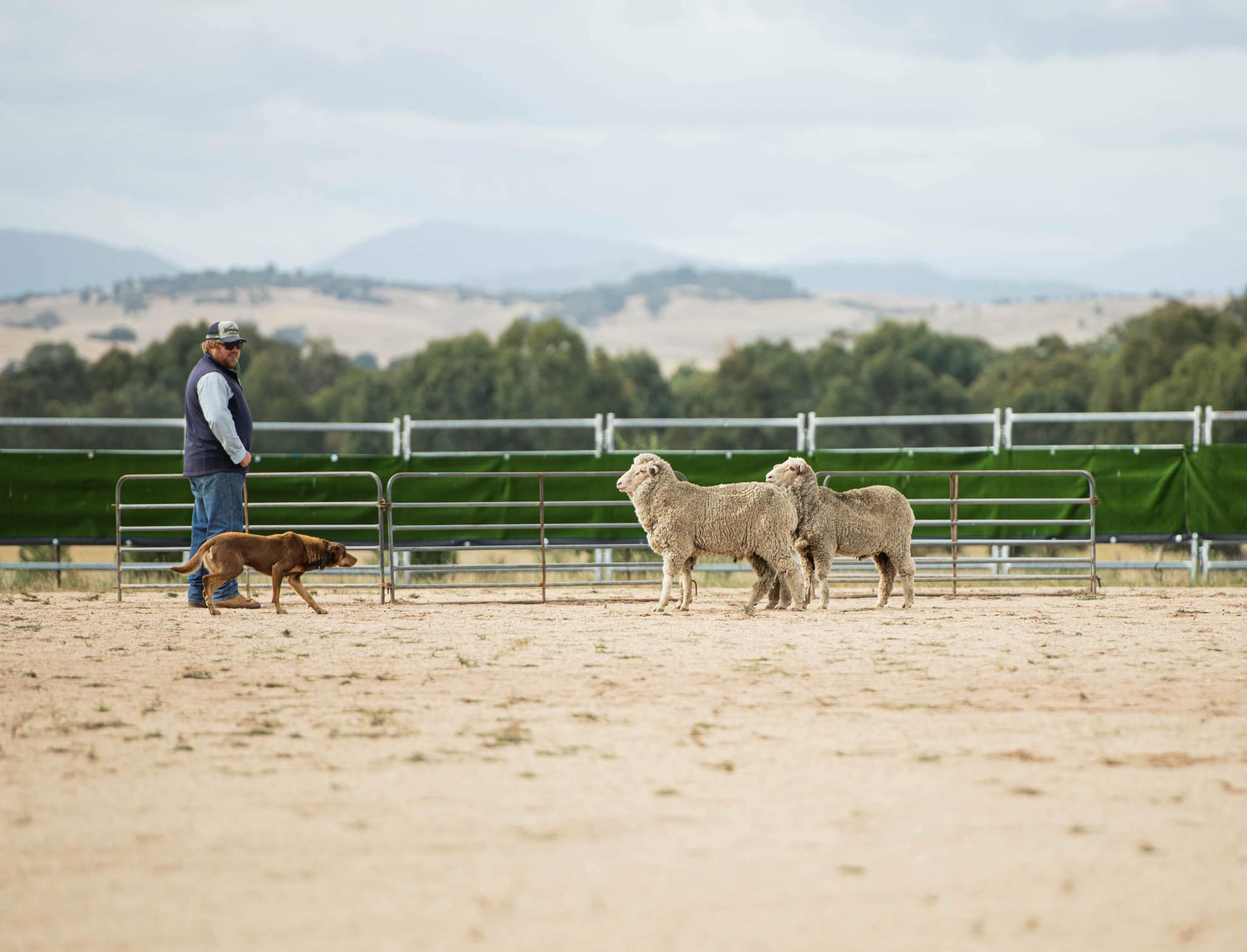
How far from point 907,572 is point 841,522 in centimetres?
89

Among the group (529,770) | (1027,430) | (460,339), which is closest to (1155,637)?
(529,770)

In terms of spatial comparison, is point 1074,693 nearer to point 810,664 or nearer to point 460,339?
point 810,664

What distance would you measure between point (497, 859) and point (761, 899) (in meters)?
0.92

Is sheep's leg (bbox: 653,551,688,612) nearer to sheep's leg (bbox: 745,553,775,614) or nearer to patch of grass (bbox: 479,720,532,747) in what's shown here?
sheep's leg (bbox: 745,553,775,614)

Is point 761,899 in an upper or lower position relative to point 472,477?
lower

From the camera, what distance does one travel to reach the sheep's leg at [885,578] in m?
12.5

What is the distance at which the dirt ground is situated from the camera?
4242 millimetres

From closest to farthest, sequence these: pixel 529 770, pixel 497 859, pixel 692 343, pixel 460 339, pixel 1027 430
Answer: pixel 497 859 < pixel 529 770 < pixel 1027 430 < pixel 460 339 < pixel 692 343

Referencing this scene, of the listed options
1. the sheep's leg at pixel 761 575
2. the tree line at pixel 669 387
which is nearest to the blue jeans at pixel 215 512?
the sheep's leg at pixel 761 575

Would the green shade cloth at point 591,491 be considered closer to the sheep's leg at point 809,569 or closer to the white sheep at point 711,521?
the sheep's leg at point 809,569

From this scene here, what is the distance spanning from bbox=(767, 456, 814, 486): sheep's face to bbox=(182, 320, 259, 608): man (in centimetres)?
431

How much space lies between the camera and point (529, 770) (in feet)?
19.9

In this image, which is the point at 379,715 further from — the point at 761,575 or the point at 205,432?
the point at 761,575

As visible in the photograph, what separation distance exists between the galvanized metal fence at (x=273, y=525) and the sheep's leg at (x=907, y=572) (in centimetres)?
456
